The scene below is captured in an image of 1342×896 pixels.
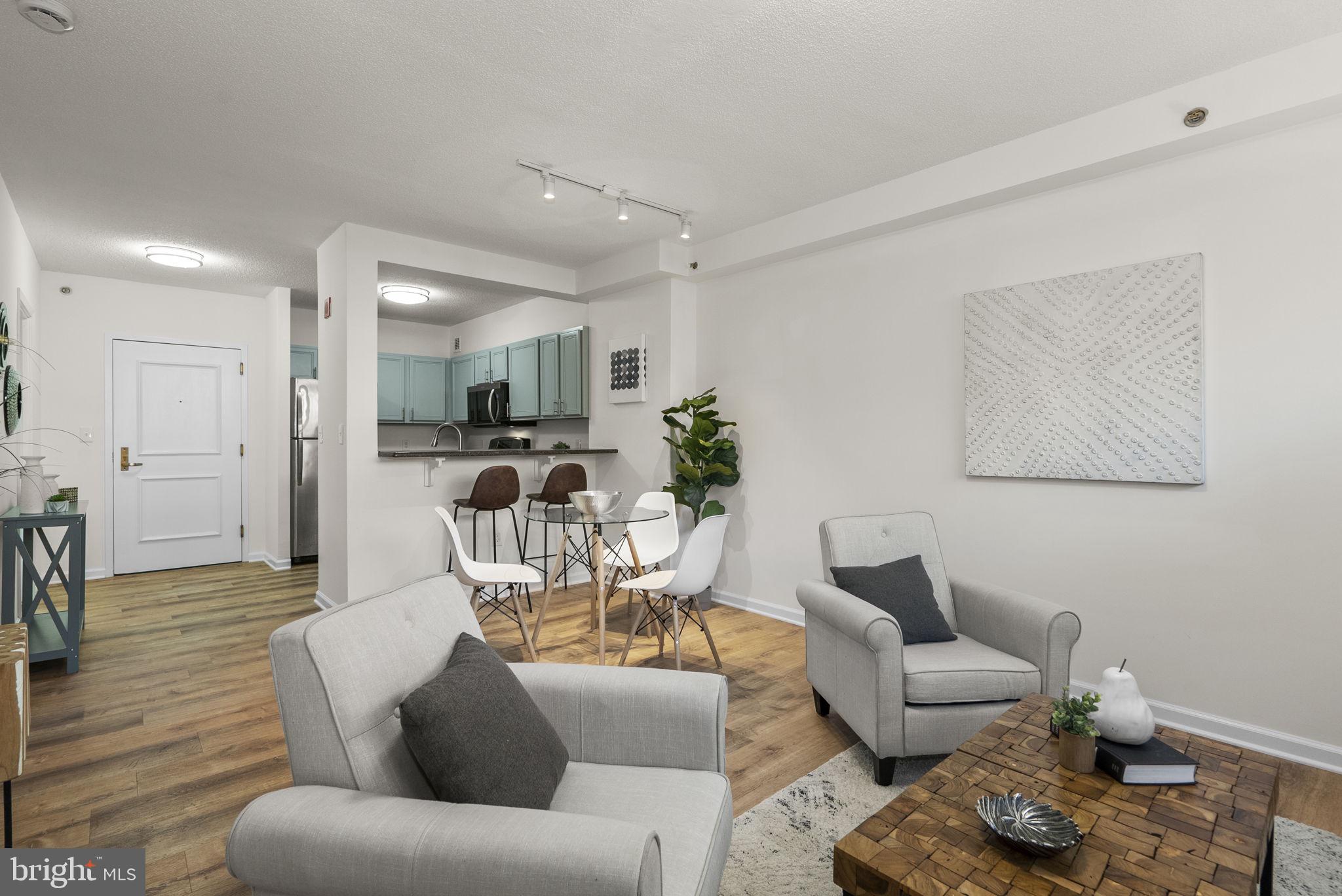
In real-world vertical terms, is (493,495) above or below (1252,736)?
above

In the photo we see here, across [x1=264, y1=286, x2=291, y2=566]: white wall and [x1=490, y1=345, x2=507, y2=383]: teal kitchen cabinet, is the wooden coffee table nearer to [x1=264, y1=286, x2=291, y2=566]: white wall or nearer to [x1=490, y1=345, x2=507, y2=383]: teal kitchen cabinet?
[x1=490, y1=345, x2=507, y2=383]: teal kitchen cabinet

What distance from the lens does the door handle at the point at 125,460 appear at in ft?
18.6

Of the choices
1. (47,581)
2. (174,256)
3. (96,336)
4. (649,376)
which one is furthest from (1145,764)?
(96,336)

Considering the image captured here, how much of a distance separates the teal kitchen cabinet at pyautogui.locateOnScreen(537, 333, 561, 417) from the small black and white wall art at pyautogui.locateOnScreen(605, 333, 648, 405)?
626mm

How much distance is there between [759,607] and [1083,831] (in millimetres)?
3230

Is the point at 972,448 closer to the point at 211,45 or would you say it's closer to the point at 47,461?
the point at 211,45

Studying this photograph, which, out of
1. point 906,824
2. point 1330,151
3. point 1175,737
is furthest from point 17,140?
point 1330,151

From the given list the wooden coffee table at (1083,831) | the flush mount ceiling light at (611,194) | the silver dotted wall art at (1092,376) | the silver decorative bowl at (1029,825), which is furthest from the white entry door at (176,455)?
the silver decorative bowl at (1029,825)

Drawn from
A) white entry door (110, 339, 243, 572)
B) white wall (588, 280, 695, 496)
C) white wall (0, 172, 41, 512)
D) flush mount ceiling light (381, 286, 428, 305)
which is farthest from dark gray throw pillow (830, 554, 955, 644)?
white entry door (110, 339, 243, 572)

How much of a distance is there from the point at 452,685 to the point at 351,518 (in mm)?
3316

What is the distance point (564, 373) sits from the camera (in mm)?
5723

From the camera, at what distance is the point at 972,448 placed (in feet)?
11.2

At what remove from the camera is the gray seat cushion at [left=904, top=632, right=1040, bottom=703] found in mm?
2223

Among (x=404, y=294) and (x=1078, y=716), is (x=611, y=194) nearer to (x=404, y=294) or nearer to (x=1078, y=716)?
(x=404, y=294)
